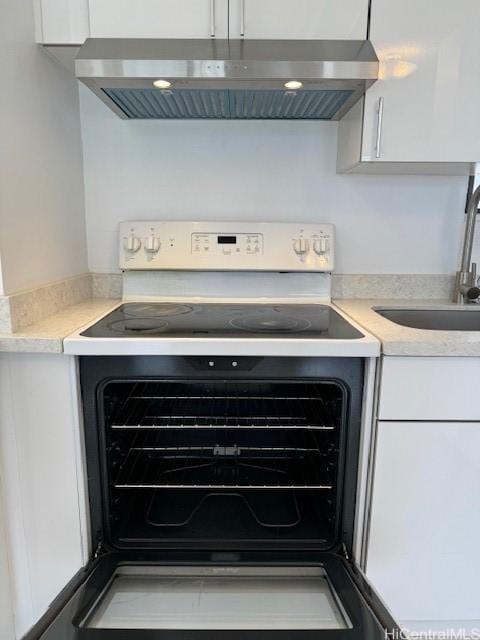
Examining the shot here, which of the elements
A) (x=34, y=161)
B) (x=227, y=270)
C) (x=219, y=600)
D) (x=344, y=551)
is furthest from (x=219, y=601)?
(x=34, y=161)

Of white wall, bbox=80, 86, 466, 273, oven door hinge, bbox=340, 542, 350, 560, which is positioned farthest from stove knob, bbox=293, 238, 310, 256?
oven door hinge, bbox=340, 542, 350, 560

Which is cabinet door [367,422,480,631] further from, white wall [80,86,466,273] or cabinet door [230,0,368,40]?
cabinet door [230,0,368,40]

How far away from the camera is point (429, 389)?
1.02 metres

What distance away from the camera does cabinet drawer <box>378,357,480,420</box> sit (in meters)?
1.02

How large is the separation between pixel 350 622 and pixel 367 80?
4.26 feet

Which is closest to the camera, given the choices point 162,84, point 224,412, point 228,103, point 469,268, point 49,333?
point 49,333

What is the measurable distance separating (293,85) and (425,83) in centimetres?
39

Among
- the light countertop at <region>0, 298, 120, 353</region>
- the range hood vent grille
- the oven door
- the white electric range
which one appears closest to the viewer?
the oven door

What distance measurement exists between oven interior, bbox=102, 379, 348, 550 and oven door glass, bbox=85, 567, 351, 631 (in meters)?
0.10

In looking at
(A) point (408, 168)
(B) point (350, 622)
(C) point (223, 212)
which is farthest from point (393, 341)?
(C) point (223, 212)

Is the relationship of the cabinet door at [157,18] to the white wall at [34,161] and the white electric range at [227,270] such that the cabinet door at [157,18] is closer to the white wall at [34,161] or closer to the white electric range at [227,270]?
the white wall at [34,161]

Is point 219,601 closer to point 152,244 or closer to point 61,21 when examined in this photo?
point 152,244

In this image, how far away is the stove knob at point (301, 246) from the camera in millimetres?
1500

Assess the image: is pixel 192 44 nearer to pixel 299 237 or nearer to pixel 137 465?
pixel 299 237
